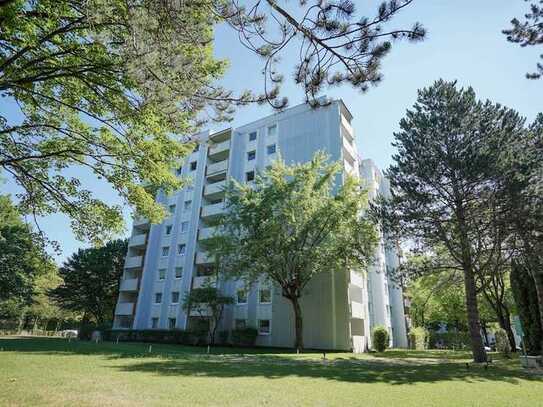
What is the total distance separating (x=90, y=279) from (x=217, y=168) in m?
26.0

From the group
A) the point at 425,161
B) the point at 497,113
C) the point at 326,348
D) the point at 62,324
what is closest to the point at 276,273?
the point at 326,348

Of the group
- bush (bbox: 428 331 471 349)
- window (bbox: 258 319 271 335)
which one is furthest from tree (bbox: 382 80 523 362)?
bush (bbox: 428 331 471 349)

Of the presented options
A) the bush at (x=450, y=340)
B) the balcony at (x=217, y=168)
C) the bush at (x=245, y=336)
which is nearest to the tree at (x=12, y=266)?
the balcony at (x=217, y=168)

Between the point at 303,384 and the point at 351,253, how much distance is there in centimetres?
1672

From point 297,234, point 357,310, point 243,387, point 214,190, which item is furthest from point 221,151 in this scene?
point 243,387

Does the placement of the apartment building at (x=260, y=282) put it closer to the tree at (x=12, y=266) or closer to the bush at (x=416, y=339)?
the bush at (x=416, y=339)

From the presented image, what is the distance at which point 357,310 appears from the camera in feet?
95.4

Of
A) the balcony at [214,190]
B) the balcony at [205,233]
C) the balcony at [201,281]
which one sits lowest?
the balcony at [201,281]

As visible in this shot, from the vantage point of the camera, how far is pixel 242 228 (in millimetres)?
27266

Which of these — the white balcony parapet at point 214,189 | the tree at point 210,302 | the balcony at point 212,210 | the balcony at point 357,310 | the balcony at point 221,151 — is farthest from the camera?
the balcony at point 221,151

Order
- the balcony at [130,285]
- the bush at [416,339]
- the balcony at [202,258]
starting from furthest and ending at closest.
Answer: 1. the balcony at [130,285]
2. the bush at [416,339]
3. the balcony at [202,258]

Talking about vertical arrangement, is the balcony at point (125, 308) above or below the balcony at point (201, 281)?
below

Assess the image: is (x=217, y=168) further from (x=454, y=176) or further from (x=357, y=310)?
(x=454, y=176)

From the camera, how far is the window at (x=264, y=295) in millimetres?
31505
